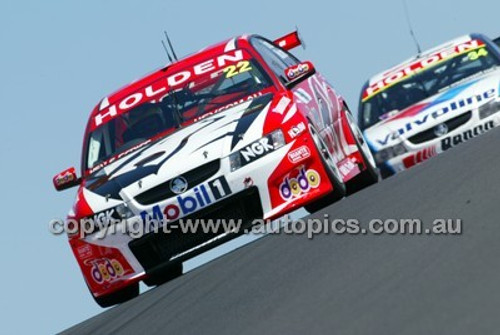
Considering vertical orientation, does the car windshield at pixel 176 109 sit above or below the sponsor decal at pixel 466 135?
above

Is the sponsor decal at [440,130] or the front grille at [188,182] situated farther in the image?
the sponsor decal at [440,130]

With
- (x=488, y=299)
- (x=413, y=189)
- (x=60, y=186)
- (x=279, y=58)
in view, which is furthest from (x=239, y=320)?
(x=279, y=58)

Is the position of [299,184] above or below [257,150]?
below

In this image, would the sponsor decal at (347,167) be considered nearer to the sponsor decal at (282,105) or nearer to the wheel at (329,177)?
the wheel at (329,177)

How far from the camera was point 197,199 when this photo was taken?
9188 millimetres

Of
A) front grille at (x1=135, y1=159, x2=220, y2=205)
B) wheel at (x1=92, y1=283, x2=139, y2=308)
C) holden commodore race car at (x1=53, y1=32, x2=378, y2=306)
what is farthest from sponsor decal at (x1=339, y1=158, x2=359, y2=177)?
wheel at (x1=92, y1=283, x2=139, y2=308)

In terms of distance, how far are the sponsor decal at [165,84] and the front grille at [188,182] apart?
67.0 inches

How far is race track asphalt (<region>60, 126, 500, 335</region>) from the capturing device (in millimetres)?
4840

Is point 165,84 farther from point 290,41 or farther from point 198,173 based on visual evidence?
point 290,41

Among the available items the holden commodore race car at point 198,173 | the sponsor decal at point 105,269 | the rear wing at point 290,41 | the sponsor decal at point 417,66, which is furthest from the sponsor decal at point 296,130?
the sponsor decal at point 417,66

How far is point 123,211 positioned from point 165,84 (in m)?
1.87

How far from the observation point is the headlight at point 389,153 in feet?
44.1

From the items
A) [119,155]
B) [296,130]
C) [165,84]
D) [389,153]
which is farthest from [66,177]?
[389,153]

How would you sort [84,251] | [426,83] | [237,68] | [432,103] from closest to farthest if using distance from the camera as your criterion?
[84,251], [237,68], [432,103], [426,83]
